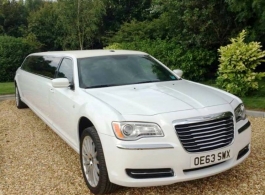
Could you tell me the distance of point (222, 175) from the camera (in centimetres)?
347

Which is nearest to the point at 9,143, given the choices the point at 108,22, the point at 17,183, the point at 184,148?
the point at 17,183

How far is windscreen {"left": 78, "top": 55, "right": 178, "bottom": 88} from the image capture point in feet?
12.7

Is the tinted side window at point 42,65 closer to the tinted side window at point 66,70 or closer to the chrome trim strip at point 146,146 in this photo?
the tinted side window at point 66,70

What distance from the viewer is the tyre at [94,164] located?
2918 mm

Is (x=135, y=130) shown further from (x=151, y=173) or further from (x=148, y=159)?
(x=151, y=173)

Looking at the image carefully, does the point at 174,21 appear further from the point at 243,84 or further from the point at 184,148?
the point at 184,148

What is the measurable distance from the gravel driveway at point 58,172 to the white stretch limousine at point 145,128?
32cm

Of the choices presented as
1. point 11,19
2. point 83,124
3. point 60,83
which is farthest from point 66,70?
point 11,19

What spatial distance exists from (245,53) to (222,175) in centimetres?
433

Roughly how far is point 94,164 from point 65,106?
42.0 inches

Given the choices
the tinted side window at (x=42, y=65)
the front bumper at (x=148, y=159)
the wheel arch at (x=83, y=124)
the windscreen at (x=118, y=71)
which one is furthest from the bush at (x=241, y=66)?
the front bumper at (x=148, y=159)

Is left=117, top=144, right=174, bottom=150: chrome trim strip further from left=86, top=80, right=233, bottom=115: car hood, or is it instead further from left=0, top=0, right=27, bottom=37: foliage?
left=0, top=0, right=27, bottom=37: foliage

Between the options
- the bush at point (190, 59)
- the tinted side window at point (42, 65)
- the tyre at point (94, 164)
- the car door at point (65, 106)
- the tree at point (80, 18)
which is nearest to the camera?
the tyre at point (94, 164)

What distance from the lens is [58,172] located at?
12.2ft
